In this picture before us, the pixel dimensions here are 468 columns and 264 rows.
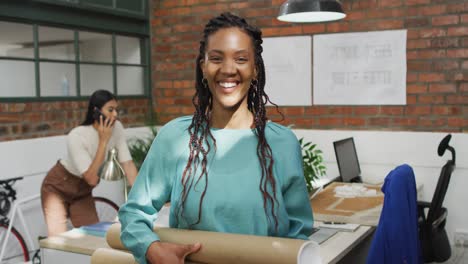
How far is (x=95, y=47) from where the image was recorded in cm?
493

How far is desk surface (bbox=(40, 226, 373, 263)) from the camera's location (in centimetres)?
241

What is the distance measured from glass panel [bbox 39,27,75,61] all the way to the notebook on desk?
7.70 ft

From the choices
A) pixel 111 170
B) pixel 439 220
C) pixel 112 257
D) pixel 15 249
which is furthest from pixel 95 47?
pixel 112 257

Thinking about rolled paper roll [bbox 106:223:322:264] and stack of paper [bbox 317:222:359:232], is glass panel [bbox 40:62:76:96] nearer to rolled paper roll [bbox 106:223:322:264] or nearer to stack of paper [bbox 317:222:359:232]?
stack of paper [bbox 317:222:359:232]

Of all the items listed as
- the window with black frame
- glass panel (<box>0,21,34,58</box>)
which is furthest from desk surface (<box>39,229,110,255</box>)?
glass panel (<box>0,21,34,58</box>)

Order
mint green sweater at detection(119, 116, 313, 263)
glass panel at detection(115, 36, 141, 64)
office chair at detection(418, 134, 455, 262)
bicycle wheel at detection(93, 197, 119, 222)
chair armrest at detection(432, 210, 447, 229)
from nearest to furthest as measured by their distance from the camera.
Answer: mint green sweater at detection(119, 116, 313, 263)
office chair at detection(418, 134, 455, 262)
chair armrest at detection(432, 210, 447, 229)
bicycle wheel at detection(93, 197, 119, 222)
glass panel at detection(115, 36, 141, 64)

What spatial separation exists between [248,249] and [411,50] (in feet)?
12.5

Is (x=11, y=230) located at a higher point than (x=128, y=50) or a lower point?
lower

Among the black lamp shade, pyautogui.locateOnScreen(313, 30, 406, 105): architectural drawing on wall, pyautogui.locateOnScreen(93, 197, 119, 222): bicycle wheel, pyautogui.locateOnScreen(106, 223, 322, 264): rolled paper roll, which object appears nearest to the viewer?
pyautogui.locateOnScreen(106, 223, 322, 264): rolled paper roll

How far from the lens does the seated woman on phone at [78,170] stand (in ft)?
11.6

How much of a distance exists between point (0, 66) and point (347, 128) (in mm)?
2846

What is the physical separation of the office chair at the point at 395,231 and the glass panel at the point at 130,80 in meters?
3.33

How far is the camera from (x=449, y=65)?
173 inches

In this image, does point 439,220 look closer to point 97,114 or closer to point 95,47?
point 97,114
